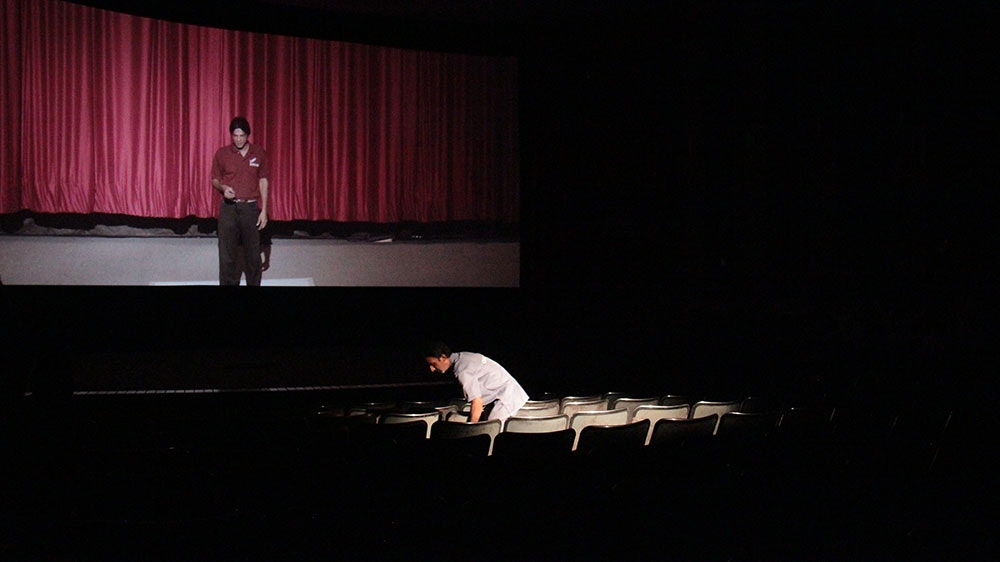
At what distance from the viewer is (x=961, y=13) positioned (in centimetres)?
666

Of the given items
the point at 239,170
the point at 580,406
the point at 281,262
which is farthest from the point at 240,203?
the point at 580,406

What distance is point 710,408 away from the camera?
491cm

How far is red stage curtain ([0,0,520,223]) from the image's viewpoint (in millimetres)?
7805

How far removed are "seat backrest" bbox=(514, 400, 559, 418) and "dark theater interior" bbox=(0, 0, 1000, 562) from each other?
17 centimetres

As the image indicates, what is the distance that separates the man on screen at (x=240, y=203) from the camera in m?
7.59

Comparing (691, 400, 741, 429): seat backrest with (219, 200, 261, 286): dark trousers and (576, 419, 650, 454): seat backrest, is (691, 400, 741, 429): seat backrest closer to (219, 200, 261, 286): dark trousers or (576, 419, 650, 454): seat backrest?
(576, 419, 650, 454): seat backrest

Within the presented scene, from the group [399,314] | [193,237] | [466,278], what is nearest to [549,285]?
[466,278]

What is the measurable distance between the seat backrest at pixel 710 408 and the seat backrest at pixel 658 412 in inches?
2.4

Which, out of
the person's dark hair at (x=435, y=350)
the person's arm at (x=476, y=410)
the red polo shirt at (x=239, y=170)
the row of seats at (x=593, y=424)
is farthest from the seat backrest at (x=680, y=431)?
the red polo shirt at (x=239, y=170)

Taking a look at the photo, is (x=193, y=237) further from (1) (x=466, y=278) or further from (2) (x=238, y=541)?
(2) (x=238, y=541)

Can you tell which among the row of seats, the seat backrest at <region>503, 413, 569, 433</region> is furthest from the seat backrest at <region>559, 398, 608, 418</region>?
the seat backrest at <region>503, 413, 569, 433</region>

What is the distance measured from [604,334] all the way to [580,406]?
97.7 inches

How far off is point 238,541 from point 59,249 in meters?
5.31

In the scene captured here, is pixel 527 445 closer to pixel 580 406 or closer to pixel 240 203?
pixel 580 406
